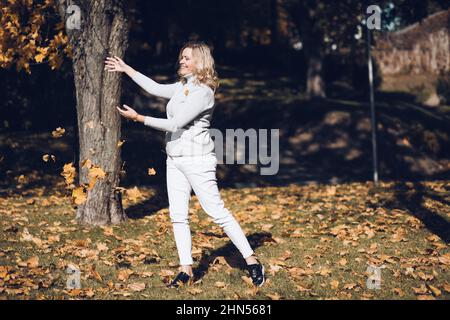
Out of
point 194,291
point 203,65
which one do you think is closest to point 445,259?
point 194,291

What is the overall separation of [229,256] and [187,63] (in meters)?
2.49

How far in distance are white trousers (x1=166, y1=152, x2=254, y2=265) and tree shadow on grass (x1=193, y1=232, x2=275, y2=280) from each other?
2.07 ft

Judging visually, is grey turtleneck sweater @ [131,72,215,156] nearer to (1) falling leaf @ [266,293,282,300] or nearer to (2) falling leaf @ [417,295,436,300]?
(1) falling leaf @ [266,293,282,300]

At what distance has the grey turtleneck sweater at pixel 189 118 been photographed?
5402 mm

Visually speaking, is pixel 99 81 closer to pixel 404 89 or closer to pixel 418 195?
pixel 418 195

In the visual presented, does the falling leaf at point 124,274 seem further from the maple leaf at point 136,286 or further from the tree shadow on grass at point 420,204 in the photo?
the tree shadow on grass at point 420,204

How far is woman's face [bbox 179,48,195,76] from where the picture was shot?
5.56 m

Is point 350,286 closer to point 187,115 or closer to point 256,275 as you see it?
point 256,275

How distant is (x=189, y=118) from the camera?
213 inches

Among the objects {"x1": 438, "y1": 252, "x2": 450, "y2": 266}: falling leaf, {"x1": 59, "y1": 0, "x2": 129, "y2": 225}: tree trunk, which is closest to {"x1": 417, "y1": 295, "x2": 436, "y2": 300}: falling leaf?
{"x1": 438, "y1": 252, "x2": 450, "y2": 266}: falling leaf

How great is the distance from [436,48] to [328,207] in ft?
88.6

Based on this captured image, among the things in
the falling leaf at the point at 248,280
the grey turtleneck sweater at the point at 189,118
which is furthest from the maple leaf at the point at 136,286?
the grey turtleneck sweater at the point at 189,118

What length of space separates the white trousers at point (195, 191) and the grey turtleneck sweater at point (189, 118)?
9cm
